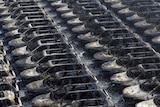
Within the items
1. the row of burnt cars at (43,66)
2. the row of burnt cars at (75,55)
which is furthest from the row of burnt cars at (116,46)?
the row of burnt cars at (43,66)

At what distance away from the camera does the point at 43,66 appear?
23.5 meters

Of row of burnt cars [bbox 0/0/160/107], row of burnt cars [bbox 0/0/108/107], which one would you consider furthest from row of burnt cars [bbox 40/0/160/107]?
row of burnt cars [bbox 0/0/108/107]

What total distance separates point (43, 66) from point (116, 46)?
555cm

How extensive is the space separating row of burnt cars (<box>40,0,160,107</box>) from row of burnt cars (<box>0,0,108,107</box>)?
5.38 feet

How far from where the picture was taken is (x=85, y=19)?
31891 millimetres

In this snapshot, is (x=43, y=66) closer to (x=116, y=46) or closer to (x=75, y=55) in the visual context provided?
(x=75, y=55)

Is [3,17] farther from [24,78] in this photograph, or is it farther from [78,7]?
[24,78]

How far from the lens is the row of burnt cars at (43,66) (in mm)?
20734

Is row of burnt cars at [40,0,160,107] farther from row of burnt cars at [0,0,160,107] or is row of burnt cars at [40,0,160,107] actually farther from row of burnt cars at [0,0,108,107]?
row of burnt cars at [0,0,108,107]

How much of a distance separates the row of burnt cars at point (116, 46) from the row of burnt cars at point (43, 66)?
1.64m

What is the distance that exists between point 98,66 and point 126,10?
371 inches

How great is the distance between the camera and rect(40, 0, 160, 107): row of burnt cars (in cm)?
2172

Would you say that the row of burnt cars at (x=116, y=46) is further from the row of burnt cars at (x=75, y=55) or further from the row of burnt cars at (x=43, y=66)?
the row of burnt cars at (x=43, y=66)

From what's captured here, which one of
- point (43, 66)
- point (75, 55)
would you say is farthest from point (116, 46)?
point (43, 66)
